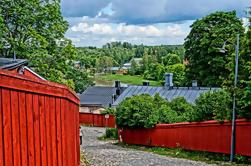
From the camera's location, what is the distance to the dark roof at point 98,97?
5588 cm

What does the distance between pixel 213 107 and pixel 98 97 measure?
4118cm

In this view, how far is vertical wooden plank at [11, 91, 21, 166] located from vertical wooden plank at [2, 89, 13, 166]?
8 centimetres

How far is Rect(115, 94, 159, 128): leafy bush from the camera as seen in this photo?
2460cm

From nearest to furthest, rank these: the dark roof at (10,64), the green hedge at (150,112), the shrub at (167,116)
Result: the dark roof at (10,64) < the shrub at (167,116) < the green hedge at (150,112)

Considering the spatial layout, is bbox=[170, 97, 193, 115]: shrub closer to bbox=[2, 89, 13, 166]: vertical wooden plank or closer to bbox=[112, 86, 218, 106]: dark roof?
bbox=[112, 86, 218, 106]: dark roof

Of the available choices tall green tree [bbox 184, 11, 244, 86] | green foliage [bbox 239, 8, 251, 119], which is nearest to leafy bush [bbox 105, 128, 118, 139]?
tall green tree [bbox 184, 11, 244, 86]

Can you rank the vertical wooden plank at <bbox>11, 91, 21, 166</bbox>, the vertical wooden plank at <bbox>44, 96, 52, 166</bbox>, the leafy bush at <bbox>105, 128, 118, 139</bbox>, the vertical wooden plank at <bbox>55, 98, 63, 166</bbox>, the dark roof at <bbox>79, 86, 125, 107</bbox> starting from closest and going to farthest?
1. the vertical wooden plank at <bbox>11, 91, 21, 166</bbox>
2. the vertical wooden plank at <bbox>44, 96, 52, 166</bbox>
3. the vertical wooden plank at <bbox>55, 98, 63, 166</bbox>
4. the leafy bush at <bbox>105, 128, 118, 139</bbox>
5. the dark roof at <bbox>79, 86, 125, 107</bbox>

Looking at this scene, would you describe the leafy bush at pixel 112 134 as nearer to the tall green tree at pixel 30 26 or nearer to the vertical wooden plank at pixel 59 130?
the tall green tree at pixel 30 26

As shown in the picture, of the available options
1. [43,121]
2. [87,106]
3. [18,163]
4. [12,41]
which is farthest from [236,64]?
[87,106]

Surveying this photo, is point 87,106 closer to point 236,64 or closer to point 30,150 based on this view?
point 236,64

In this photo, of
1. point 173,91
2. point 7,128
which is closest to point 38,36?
point 173,91

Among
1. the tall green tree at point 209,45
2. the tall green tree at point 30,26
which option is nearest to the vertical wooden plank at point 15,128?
the tall green tree at point 30,26

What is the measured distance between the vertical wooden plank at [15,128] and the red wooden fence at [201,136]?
480 inches

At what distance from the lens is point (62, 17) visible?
32.2 m
